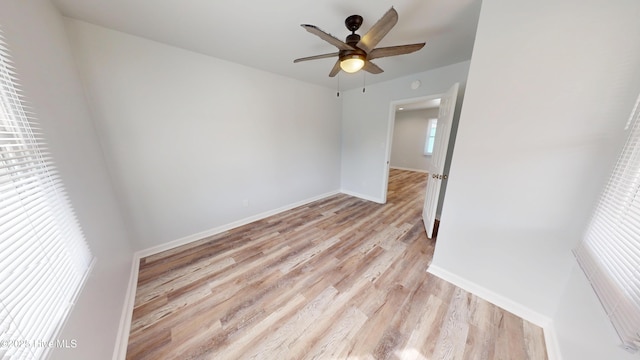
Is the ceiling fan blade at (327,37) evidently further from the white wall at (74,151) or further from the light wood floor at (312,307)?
the light wood floor at (312,307)

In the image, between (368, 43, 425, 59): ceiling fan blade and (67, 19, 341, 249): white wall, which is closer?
(368, 43, 425, 59): ceiling fan blade

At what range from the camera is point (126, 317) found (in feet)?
4.57

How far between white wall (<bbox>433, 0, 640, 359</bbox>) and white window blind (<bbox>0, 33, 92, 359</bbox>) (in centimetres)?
227

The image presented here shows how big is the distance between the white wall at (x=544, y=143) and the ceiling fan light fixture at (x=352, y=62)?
0.87 m

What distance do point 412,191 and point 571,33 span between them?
3.63 m

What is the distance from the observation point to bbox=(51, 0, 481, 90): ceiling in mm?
1426

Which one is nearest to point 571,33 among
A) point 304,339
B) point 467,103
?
point 467,103

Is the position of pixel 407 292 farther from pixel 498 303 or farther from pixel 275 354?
pixel 275 354

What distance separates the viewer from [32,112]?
0.90 metres

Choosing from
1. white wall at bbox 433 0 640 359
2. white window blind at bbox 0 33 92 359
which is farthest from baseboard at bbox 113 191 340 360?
white wall at bbox 433 0 640 359

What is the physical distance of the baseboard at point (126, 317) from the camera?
1188 mm

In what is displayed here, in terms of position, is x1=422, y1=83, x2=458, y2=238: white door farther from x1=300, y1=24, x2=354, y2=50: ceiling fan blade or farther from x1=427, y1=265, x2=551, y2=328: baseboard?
x1=300, y1=24, x2=354, y2=50: ceiling fan blade

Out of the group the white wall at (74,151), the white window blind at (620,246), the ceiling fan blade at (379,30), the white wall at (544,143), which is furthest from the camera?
the ceiling fan blade at (379,30)

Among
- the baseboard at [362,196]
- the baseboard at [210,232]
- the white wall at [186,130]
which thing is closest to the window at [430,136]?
the baseboard at [362,196]
